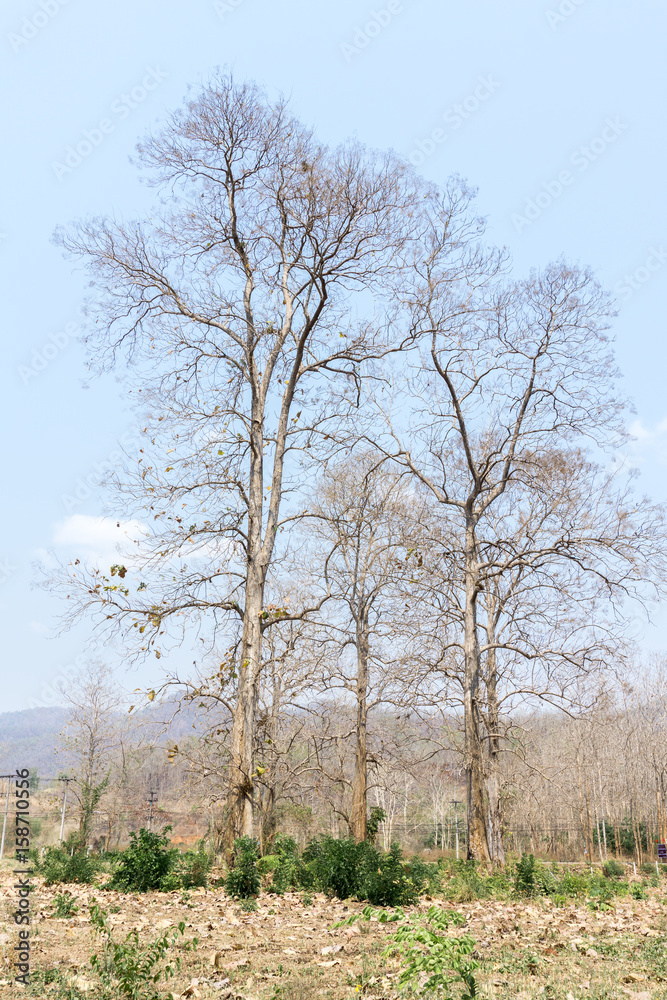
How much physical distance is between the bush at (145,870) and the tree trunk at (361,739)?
1008 centimetres

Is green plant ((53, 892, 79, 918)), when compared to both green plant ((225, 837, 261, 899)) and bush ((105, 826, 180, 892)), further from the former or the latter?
green plant ((225, 837, 261, 899))

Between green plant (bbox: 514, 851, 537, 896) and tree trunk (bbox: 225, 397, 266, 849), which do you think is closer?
green plant (bbox: 514, 851, 537, 896)

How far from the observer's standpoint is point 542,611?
15430 millimetres

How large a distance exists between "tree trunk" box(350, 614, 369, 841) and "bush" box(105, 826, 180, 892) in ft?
33.1

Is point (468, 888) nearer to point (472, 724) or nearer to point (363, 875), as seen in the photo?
point (363, 875)

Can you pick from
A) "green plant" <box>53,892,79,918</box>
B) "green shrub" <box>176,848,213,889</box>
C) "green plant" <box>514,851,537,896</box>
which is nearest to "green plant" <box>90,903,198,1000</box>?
"green plant" <box>53,892,79,918</box>

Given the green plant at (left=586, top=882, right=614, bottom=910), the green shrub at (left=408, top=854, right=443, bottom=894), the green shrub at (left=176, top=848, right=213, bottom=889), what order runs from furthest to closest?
the green shrub at (left=408, top=854, right=443, bottom=894) < the green shrub at (left=176, top=848, right=213, bottom=889) < the green plant at (left=586, top=882, right=614, bottom=910)

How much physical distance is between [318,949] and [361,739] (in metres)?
14.3

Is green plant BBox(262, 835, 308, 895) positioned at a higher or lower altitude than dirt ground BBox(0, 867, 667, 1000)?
lower

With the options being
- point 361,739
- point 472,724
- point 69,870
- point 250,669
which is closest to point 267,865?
point 69,870

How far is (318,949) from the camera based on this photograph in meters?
5.63

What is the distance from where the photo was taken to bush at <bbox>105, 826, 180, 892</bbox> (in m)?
8.77

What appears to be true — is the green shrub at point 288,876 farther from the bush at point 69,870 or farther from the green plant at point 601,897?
the green plant at point 601,897

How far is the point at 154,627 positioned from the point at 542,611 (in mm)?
8989
